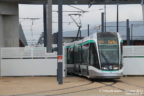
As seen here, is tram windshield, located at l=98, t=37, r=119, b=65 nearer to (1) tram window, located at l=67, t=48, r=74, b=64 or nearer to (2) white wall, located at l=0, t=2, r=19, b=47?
(1) tram window, located at l=67, t=48, r=74, b=64

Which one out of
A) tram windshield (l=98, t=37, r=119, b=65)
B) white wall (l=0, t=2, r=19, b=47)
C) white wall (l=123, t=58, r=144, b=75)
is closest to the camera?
tram windshield (l=98, t=37, r=119, b=65)

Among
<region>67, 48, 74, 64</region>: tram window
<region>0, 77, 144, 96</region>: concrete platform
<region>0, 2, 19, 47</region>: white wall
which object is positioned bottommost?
<region>0, 77, 144, 96</region>: concrete platform

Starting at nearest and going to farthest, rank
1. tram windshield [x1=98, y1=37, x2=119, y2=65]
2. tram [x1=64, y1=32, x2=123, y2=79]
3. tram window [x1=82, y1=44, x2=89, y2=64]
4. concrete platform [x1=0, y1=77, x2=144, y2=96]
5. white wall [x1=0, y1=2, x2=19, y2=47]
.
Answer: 1. concrete platform [x1=0, y1=77, x2=144, y2=96]
2. tram [x1=64, y1=32, x2=123, y2=79]
3. tram windshield [x1=98, y1=37, x2=119, y2=65]
4. tram window [x1=82, y1=44, x2=89, y2=64]
5. white wall [x1=0, y1=2, x2=19, y2=47]

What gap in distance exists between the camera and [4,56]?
85.7ft

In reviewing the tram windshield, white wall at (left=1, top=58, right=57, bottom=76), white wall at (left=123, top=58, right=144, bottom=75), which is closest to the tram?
the tram windshield

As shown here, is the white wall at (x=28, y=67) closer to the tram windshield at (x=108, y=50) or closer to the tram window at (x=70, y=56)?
the tram window at (x=70, y=56)

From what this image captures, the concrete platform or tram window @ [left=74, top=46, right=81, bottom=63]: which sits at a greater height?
tram window @ [left=74, top=46, right=81, bottom=63]

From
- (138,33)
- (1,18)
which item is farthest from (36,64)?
(138,33)

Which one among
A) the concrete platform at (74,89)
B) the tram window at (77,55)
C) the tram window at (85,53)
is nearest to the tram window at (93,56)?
the tram window at (85,53)

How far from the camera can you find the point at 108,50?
69.3 feet

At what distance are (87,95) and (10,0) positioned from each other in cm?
2076

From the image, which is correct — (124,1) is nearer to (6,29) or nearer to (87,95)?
(6,29)

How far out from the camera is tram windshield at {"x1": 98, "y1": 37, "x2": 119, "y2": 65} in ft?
68.4

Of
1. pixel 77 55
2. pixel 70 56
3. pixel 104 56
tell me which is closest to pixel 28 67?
pixel 77 55
